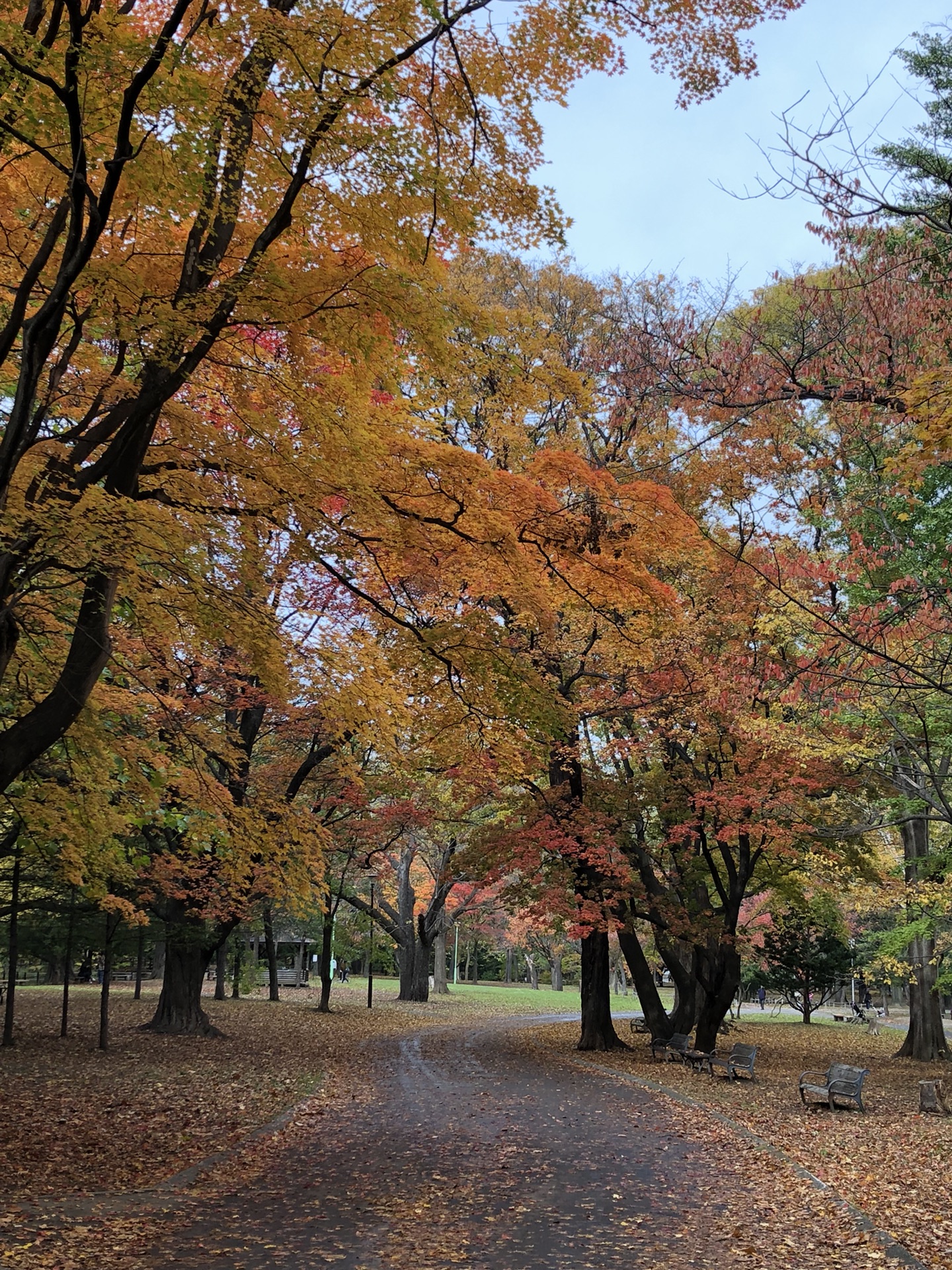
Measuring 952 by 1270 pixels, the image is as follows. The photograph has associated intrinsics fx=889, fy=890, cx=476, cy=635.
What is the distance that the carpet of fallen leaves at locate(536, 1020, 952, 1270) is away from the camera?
21.9 ft

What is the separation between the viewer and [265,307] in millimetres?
6098

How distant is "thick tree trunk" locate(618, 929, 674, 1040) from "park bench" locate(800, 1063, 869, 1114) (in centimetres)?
685

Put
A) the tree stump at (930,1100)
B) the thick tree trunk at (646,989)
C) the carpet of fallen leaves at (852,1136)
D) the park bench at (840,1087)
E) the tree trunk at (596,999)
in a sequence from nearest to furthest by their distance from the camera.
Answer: the carpet of fallen leaves at (852,1136)
the park bench at (840,1087)
the tree stump at (930,1100)
the tree trunk at (596,999)
the thick tree trunk at (646,989)

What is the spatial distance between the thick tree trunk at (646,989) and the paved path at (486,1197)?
26.8ft

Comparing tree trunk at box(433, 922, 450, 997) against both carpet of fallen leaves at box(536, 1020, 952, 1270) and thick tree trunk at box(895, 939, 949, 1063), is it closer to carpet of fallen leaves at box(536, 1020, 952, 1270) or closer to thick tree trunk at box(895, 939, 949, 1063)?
carpet of fallen leaves at box(536, 1020, 952, 1270)

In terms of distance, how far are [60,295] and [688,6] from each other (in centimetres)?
538

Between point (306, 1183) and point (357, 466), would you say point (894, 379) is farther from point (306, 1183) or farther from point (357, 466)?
point (306, 1183)

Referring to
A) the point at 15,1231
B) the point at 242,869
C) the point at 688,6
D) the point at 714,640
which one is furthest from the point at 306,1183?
the point at 714,640

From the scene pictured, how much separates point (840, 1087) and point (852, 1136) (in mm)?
2201

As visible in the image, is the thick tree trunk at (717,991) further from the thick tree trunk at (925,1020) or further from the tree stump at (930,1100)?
the thick tree trunk at (925,1020)

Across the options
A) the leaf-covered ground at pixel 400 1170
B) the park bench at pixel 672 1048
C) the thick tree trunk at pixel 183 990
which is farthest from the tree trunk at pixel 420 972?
the leaf-covered ground at pixel 400 1170

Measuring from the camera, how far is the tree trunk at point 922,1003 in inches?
827

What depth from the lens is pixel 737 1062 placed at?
49.3 feet

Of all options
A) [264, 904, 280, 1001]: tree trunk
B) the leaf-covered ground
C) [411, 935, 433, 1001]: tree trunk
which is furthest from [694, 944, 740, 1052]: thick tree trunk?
[411, 935, 433, 1001]: tree trunk
